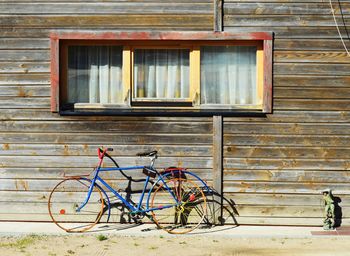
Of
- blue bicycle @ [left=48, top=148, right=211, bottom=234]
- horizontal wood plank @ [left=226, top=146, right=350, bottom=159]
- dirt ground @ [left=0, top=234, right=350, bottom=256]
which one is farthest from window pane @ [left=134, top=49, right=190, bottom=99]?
dirt ground @ [left=0, top=234, right=350, bottom=256]

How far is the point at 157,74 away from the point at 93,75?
91cm

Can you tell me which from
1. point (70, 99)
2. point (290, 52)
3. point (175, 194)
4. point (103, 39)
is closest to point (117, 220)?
point (175, 194)

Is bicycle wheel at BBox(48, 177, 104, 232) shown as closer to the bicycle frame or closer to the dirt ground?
the bicycle frame

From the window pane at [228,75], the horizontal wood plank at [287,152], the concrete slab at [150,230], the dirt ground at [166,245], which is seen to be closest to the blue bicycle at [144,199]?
the concrete slab at [150,230]

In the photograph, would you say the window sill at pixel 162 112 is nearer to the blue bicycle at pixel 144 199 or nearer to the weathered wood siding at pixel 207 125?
the weathered wood siding at pixel 207 125

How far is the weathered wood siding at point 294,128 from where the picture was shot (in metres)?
9.41

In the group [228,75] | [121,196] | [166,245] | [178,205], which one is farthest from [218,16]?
[166,245]

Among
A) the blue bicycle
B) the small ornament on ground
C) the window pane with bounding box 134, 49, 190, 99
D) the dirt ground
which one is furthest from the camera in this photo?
the window pane with bounding box 134, 49, 190, 99

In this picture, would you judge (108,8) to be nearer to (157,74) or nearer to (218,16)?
(157,74)

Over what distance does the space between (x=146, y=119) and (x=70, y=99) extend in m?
1.15

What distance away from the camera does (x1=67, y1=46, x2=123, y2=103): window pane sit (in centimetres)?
977

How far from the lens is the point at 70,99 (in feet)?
32.1

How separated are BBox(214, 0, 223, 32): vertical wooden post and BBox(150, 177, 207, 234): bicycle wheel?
2.13 meters

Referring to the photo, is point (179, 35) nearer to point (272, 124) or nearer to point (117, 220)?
point (272, 124)
